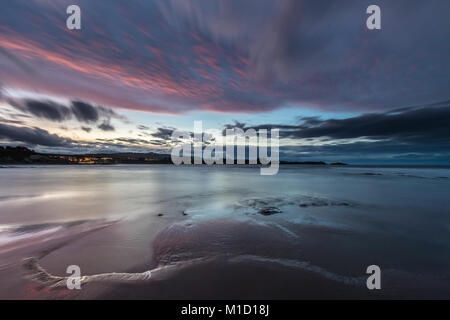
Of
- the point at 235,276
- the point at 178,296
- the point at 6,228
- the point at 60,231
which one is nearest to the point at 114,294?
the point at 178,296

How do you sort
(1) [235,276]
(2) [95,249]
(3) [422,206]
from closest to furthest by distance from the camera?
(1) [235,276] → (2) [95,249] → (3) [422,206]

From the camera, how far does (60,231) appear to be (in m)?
5.50

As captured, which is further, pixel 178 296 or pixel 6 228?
pixel 6 228

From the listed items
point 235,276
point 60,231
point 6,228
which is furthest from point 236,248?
point 6,228

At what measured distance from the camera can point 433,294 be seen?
2.84 metres

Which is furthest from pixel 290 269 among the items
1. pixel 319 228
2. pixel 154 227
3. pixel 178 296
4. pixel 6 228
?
pixel 6 228

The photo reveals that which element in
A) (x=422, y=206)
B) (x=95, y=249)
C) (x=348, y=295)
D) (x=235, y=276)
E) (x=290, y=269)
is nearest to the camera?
(x=348, y=295)

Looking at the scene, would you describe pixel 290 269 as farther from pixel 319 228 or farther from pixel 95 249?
pixel 95 249

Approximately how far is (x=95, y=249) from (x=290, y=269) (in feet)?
13.8

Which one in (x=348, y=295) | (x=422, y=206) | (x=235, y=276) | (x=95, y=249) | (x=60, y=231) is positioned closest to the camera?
(x=348, y=295)

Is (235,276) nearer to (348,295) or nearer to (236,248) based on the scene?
(236,248)

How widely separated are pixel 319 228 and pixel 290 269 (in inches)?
109
